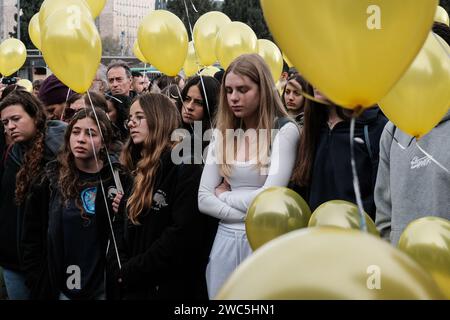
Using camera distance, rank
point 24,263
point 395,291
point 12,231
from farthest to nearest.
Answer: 1. point 12,231
2. point 24,263
3. point 395,291

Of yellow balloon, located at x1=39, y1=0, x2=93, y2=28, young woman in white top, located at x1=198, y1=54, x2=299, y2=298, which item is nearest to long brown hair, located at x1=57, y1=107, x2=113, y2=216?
young woman in white top, located at x1=198, y1=54, x2=299, y2=298

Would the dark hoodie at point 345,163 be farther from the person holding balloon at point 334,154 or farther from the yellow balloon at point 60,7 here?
the yellow balloon at point 60,7

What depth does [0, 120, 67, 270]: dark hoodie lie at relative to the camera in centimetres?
381

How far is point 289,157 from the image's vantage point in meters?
3.11

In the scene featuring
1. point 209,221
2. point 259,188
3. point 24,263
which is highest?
point 259,188

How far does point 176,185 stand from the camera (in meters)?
3.25

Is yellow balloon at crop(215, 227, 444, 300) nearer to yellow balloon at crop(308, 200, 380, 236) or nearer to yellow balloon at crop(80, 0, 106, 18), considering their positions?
yellow balloon at crop(308, 200, 380, 236)

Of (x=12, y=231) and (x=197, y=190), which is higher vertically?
(x=197, y=190)

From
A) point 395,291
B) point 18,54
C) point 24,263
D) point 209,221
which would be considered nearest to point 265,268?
point 395,291

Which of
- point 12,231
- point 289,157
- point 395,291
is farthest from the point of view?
point 12,231

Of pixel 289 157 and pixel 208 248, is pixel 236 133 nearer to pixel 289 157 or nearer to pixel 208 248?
pixel 289 157

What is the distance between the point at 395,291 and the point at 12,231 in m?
3.08

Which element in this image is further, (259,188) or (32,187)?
(32,187)

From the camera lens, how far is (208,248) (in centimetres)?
338
